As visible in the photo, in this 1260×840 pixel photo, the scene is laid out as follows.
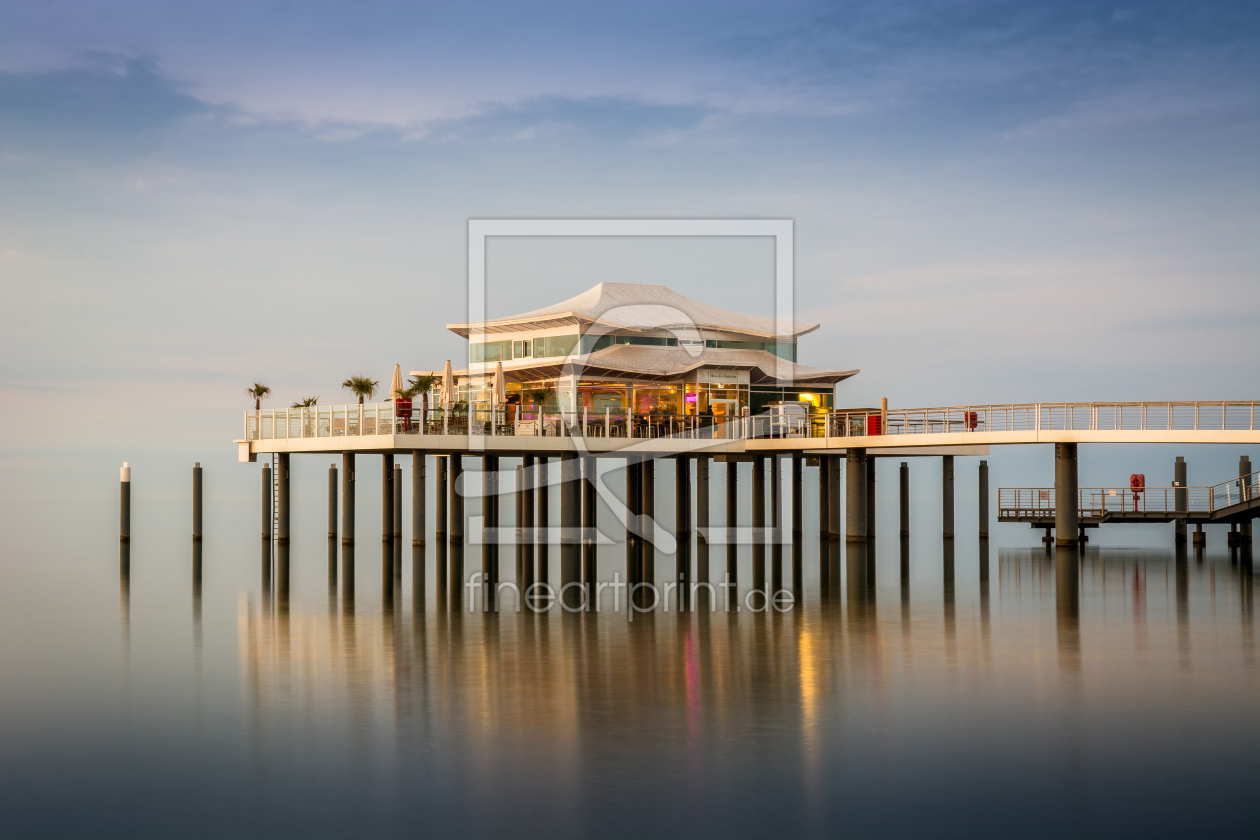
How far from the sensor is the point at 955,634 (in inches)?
769

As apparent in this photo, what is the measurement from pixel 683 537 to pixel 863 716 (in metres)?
26.2

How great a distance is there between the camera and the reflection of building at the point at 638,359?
3725 centimetres

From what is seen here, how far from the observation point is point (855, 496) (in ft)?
115

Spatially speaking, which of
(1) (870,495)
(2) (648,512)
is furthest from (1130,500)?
(2) (648,512)

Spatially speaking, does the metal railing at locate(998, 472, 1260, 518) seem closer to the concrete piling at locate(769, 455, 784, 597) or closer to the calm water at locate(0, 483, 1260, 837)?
the concrete piling at locate(769, 455, 784, 597)

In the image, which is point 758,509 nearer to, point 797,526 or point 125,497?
point 797,526

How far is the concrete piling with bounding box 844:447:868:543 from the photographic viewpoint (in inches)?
1382

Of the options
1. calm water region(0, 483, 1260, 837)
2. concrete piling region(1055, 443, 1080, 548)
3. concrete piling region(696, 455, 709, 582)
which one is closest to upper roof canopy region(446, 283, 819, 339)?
concrete piling region(696, 455, 709, 582)

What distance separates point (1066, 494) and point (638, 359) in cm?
1342

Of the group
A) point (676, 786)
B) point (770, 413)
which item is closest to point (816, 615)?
point (676, 786)

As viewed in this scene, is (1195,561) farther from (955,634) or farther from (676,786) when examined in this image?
(676,786)

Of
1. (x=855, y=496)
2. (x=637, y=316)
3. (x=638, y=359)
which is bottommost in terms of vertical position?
(x=855, y=496)

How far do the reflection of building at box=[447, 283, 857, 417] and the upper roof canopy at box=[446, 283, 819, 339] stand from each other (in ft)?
0.15

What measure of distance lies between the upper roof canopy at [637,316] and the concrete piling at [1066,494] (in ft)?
36.3
